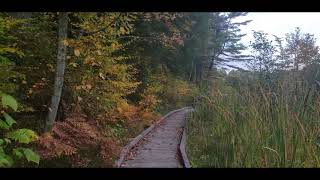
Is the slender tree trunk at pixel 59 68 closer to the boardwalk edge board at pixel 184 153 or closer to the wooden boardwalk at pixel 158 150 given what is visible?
the wooden boardwalk at pixel 158 150

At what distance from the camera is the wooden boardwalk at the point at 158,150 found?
18.1ft

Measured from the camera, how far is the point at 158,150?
21.7ft

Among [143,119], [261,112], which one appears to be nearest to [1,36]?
[261,112]

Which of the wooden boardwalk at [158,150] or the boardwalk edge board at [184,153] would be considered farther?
the wooden boardwalk at [158,150]

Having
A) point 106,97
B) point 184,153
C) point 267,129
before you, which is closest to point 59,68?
point 106,97

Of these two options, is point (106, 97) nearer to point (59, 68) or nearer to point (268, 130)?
Answer: point (59, 68)

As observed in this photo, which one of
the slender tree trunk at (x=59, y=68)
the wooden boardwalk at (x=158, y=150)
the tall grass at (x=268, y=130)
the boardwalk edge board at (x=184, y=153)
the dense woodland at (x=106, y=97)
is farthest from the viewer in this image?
the wooden boardwalk at (x=158, y=150)

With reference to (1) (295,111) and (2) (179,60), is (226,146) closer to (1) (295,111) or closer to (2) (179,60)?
(1) (295,111)

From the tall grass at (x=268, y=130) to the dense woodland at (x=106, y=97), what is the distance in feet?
0.04

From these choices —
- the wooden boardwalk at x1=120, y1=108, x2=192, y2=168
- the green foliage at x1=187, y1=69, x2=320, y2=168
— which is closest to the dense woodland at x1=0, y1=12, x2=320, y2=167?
the green foliage at x1=187, y1=69, x2=320, y2=168

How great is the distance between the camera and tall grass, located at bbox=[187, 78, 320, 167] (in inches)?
144

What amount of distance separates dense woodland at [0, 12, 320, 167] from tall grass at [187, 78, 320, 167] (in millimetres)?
12

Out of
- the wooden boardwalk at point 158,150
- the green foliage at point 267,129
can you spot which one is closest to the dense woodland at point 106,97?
the green foliage at point 267,129
